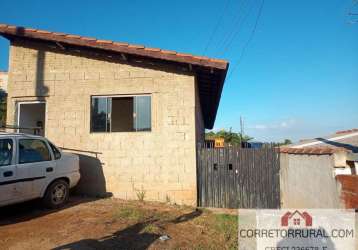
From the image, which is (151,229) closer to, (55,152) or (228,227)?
(228,227)

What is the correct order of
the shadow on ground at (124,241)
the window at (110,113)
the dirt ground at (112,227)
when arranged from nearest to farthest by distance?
the shadow on ground at (124,241)
the dirt ground at (112,227)
the window at (110,113)

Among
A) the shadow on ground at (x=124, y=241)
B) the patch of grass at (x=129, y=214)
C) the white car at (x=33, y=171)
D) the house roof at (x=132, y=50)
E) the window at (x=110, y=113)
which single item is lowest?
the shadow on ground at (x=124, y=241)

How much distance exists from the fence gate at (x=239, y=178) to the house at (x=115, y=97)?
489mm

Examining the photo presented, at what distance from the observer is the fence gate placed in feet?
27.8

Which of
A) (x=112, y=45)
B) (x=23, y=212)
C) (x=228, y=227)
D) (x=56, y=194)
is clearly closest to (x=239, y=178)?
(x=228, y=227)

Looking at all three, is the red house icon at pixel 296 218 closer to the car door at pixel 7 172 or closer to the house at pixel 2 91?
the car door at pixel 7 172

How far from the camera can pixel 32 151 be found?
6.57 metres

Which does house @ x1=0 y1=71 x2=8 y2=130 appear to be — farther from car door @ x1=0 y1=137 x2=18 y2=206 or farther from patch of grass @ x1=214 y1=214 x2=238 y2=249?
patch of grass @ x1=214 y1=214 x2=238 y2=249

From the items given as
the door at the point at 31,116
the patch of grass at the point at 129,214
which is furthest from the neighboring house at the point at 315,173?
the door at the point at 31,116

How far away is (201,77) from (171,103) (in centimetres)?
169

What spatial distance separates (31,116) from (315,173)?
33.5 ft

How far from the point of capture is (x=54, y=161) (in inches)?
273

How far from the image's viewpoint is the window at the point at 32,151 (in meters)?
6.28

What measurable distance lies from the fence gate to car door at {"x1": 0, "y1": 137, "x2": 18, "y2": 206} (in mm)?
5055
